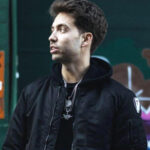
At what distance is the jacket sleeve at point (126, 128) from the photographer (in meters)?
2.65

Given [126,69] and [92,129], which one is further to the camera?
[126,69]

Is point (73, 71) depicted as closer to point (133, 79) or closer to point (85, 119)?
point (85, 119)

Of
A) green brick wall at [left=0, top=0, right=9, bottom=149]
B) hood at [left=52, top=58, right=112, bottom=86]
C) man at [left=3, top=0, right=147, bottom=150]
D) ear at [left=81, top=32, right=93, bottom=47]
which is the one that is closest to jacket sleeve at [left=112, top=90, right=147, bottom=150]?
man at [left=3, top=0, right=147, bottom=150]

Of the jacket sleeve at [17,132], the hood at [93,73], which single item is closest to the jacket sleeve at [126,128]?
the hood at [93,73]

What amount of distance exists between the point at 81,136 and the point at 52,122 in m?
0.17

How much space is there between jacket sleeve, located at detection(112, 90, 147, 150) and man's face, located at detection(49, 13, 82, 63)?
14.4 inches

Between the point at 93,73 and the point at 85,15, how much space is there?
1.11 ft

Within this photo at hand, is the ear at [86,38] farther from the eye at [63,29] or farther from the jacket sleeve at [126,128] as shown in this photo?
the jacket sleeve at [126,128]

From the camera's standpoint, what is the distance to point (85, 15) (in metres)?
2.85

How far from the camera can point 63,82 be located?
9.12 ft

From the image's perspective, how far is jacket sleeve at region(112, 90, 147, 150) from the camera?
2.65 m

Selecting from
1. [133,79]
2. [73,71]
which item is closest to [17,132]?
[73,71]

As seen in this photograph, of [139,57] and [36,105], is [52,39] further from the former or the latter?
[139,57]

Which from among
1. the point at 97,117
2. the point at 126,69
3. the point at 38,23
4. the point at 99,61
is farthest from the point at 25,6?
the point at 97,117
